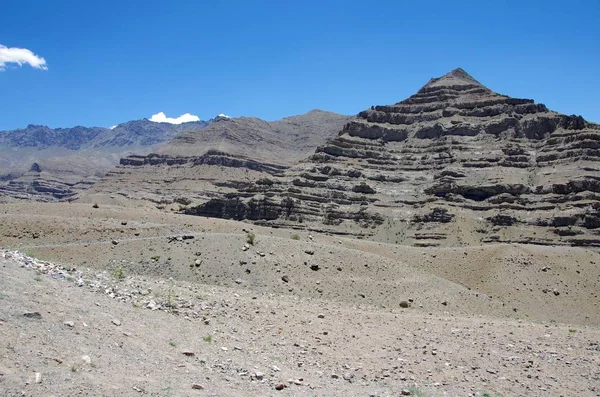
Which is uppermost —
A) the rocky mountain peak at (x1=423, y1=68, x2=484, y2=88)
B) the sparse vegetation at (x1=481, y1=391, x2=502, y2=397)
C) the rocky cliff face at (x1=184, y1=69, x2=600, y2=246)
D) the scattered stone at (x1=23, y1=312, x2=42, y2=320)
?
the rocky mountain peak at (x1=423, y1=68, x2=484, y2=88)

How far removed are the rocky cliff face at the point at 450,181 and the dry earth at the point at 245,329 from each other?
49.3 m

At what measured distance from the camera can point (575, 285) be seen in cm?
4928

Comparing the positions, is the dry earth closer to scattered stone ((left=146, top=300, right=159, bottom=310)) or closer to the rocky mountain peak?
scattered stone ((left=146, top=300, right=159, bottom=310))

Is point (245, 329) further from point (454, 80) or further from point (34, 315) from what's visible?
point (454, 80)

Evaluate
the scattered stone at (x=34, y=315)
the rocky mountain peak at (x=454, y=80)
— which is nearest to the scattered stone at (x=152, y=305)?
the scattered stone at (x=34, y=315)

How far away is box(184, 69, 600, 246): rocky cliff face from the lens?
82312 mm

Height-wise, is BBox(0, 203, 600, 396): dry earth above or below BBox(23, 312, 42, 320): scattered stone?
below

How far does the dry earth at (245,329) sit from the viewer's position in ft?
39.1

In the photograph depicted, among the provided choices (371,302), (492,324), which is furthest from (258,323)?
(371,302)

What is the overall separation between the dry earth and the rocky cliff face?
1939 inches

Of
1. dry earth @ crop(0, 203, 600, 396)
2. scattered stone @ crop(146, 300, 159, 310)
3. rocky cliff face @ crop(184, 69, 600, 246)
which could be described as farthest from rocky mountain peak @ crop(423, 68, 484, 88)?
scattered stone @ crop(146, 300, 159, 310)

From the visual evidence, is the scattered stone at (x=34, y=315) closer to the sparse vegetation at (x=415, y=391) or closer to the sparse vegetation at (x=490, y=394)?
the sparse vegetation at (x=415, y=391)

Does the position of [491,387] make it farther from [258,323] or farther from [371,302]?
[371,302]

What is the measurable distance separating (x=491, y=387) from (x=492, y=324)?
387 inches
